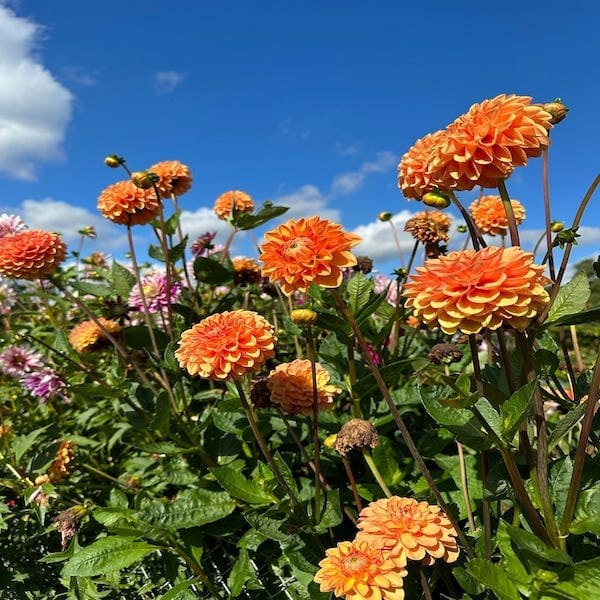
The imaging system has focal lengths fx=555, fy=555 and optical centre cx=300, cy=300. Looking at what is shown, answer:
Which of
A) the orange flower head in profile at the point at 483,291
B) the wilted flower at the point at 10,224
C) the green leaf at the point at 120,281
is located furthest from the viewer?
the wilted flower at the point at 10,224

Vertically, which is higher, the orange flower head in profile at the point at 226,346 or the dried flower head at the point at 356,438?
the orange flower head in profile at the point at 226,346

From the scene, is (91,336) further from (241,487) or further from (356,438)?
(356,438)

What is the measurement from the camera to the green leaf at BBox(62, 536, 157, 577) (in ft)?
5.36

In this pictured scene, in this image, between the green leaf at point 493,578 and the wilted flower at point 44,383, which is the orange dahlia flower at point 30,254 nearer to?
the wilted flower at point 44,383

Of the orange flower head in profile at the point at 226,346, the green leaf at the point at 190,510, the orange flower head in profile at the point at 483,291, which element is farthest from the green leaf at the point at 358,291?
the green leaf at the point at 190,510

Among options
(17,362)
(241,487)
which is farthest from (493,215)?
(17,362)

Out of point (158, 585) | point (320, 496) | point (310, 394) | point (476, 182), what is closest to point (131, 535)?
point (158, 585)

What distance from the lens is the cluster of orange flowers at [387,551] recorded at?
113cm

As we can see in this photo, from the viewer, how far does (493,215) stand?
2.34 metres

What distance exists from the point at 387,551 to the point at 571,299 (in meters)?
0.70

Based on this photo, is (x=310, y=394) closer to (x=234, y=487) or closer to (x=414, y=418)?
(x=234, y=487)

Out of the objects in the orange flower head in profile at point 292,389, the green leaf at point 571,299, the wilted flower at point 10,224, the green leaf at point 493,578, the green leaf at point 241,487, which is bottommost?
the green leaf at point 493,578

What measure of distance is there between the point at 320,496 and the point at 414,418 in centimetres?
80

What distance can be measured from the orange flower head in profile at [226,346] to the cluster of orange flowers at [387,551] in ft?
1.56
